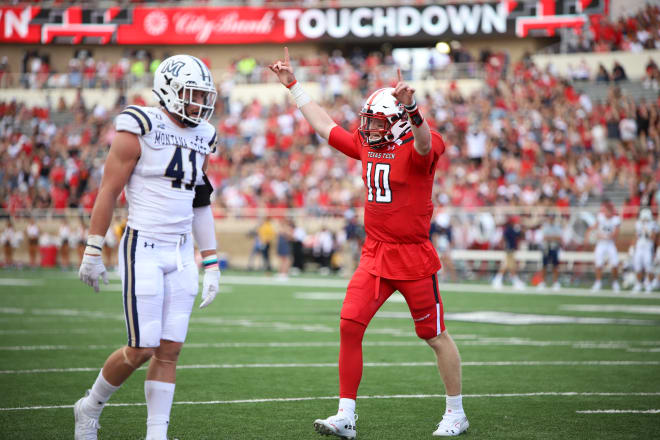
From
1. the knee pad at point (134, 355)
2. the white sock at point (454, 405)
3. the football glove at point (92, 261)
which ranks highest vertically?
the football glove at point (92, 261)

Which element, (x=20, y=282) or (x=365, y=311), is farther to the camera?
(x=20, y=282)

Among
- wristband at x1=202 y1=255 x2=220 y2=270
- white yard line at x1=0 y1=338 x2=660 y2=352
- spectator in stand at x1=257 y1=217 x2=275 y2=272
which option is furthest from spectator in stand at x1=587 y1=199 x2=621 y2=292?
wristband at x1=202 y1=255 x2=220 y2=270

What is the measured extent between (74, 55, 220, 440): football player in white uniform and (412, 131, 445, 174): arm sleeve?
4.30ft

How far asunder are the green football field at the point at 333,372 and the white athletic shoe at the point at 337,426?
0.20m

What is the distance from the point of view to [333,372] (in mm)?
7965

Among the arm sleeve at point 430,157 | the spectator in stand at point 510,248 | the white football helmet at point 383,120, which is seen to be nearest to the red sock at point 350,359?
the arm sleeve at point 430,157

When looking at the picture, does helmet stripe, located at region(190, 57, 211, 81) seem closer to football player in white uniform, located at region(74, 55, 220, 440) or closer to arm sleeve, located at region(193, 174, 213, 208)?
football player in white uniform, located at region(74, 55, 220, 440)

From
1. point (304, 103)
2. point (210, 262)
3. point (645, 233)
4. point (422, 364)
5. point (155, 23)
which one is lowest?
point (422, 364)

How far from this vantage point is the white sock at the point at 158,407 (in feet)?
15.8

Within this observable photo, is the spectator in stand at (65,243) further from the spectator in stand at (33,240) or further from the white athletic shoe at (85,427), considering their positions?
the white athletic shoe at (85,427)

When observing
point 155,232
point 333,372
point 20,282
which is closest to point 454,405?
point 155,232

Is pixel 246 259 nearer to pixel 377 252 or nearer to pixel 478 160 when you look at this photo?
pixel 478 160

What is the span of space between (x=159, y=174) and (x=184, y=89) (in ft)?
1.57

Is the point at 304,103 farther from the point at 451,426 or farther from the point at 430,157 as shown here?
the point at 451,426
